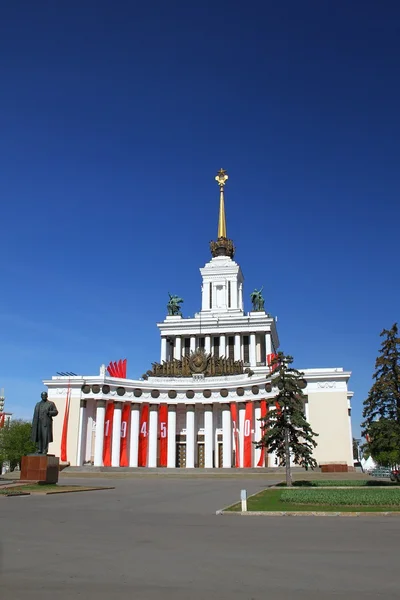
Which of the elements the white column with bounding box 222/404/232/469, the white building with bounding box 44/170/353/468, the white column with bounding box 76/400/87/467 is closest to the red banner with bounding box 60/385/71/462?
the white building with bounding box 44/170/353/468

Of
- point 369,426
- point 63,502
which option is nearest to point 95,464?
point 369,426

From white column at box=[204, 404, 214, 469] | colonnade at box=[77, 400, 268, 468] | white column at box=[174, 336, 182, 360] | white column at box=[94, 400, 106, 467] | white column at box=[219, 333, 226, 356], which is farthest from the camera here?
white column at box=[174, 336, 182, 360]

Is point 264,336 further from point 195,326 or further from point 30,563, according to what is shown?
point 30,563

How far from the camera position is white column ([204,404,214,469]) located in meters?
57.0

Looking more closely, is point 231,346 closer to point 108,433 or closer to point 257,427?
point 257,427

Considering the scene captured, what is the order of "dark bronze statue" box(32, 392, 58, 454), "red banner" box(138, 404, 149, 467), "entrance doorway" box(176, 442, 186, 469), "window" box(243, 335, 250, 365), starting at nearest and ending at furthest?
"dark bronze statue" box(32, 392, 58, 454) < "red banner" box(138, 404, 149, 467) < "entrance doorway" box(176, 442, 186, 469) < "window" box(243, 335, 250, 365)

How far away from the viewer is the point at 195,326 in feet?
235

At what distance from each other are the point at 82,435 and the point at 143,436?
22.0 ft

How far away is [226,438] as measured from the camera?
2235 inches

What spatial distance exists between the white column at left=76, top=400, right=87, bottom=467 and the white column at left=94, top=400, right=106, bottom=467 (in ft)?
5.65

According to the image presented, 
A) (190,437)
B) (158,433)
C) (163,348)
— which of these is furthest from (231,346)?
(158,433)

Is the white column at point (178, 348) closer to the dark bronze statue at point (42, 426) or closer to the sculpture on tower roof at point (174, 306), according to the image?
the sculpture on tower roof at point (174, 306)

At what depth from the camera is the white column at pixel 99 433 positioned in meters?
55.6

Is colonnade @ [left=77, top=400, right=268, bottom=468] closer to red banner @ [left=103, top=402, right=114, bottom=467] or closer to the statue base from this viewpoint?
red banner @ [left=103, top=402, right=114, bottom=467]
